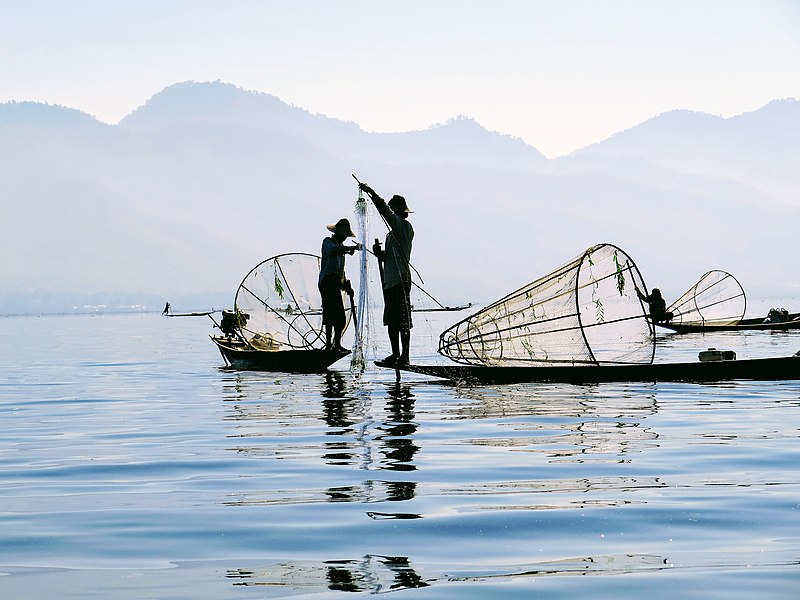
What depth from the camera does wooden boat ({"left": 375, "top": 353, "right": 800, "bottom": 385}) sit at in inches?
623

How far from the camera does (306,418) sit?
1295 cm

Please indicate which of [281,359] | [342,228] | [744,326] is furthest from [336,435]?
[744,326]

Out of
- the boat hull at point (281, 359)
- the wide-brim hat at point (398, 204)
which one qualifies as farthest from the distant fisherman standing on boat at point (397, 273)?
the boat hull at point (281, 359)

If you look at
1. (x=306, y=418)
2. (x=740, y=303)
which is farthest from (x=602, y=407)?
(x=740, y=303)

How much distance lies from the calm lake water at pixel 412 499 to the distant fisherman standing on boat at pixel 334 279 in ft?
18.3

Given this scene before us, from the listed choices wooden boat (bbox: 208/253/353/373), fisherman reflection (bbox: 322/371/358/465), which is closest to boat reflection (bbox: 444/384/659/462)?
fisherman reflection (bbox: 322/371/358/465)

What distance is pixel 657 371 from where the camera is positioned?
15836 millimetres

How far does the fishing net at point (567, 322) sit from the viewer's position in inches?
637

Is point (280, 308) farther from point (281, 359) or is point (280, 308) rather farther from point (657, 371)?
point (657, 371)

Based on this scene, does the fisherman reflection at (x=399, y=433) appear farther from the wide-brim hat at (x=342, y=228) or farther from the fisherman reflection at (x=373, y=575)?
the wide-brim hat at (x=342, y=228)

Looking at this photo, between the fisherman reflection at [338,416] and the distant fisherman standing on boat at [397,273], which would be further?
the distant fisherman standing on boat at [397,273]

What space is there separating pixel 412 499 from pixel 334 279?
1302cm

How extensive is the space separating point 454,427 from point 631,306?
530 cm

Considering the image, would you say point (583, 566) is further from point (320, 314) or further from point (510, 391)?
point (320, 314)
